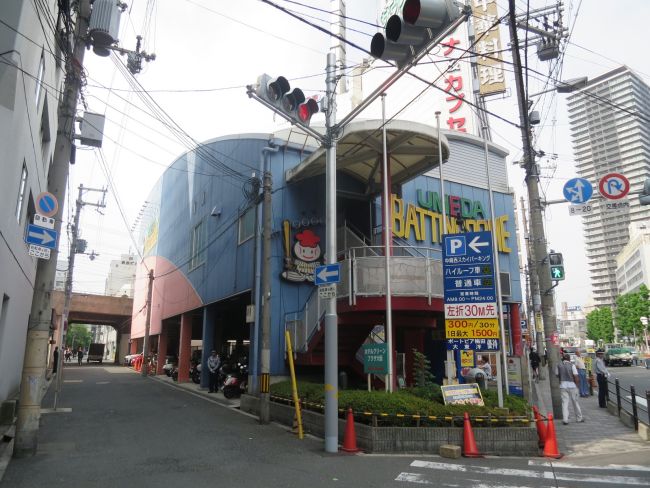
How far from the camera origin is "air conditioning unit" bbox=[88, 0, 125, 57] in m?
9.95

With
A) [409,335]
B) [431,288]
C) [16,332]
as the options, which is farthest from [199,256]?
[431,288]

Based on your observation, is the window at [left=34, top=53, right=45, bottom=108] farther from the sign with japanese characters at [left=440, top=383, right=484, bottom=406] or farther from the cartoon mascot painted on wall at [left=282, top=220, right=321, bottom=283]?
the sign with japanese characters at [left=440, top=383, right=484, bottom=406]

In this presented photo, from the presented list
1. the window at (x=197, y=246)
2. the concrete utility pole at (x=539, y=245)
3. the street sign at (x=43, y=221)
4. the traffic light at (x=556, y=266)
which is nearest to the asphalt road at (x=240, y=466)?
the street sign at (x=43, y=221)

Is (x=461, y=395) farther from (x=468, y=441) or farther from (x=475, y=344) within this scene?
(x=468, y=441)

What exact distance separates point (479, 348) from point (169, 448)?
22.6 ft

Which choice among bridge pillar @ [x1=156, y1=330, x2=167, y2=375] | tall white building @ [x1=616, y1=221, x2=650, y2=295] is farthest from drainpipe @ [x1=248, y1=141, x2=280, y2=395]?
tall white building @ [x1=616, y1=221, x2=650, y2=295]

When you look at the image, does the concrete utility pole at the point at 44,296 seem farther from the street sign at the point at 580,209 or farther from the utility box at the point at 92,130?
the street sign at the point at 580,209

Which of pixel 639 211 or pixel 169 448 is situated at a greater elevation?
pixel 639 211

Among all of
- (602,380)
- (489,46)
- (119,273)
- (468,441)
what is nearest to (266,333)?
(468,441)

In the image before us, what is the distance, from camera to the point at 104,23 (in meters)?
10.1

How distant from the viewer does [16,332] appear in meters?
16.1

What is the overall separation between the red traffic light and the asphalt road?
680 centimetres

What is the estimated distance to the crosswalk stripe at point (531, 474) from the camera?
7.06 m

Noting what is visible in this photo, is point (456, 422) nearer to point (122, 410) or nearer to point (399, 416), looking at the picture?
point (399, 416)
